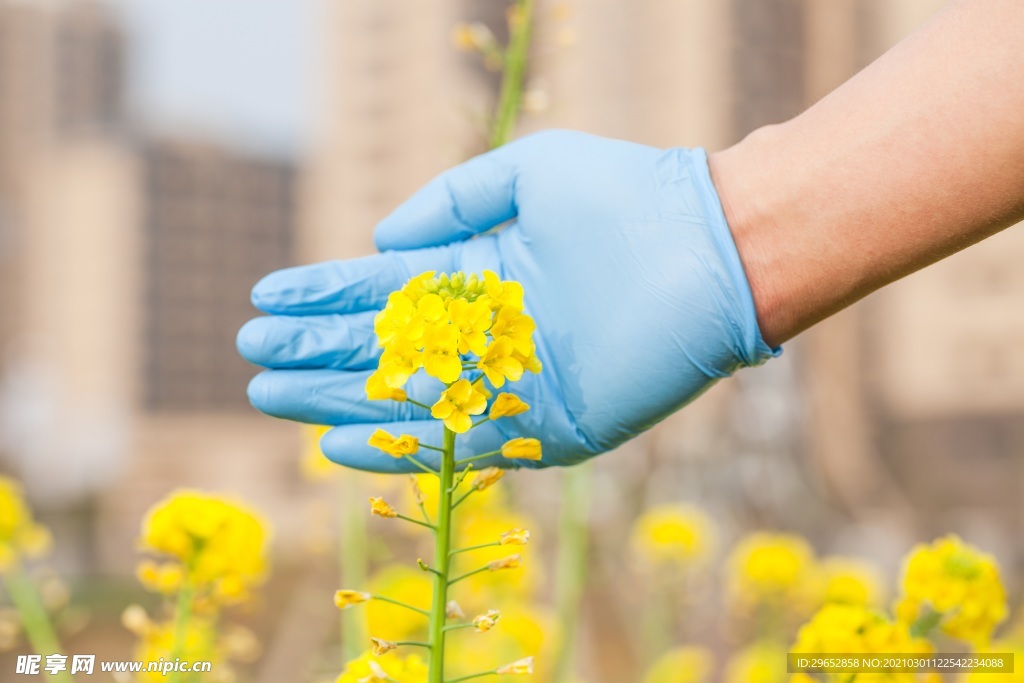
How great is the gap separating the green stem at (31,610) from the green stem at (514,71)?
2.64 ft

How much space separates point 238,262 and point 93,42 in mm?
15504

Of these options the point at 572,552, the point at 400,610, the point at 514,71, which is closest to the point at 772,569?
the point at 572,552

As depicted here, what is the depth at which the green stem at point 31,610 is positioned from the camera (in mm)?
1104

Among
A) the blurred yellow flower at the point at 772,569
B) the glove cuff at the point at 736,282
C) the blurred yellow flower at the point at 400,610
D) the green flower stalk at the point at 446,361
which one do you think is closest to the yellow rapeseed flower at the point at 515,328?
the green flower stalk at the point at 446,361

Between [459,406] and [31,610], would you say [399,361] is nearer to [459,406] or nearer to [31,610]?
[459,406]

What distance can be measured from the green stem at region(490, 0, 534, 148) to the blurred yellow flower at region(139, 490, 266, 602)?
0.58m

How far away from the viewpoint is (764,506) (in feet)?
34.0

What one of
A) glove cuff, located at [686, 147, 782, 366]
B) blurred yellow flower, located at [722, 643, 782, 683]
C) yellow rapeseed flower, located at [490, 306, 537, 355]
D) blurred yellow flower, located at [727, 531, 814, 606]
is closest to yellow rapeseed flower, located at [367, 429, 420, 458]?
yellow rapeseed flower, located at [490, 306, 537, 355]

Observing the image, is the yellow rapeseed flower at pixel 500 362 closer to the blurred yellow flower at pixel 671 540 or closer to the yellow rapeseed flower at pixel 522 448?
the yellow rapeseed flower at pixel 522 448

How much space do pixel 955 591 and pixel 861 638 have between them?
12cm

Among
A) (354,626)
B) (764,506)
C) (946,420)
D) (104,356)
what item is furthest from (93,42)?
(354,626)

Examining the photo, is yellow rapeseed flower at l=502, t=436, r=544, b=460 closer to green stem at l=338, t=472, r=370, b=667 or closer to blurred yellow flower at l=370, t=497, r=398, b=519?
blurred yellow flower at l=370, t=497, r=398, b=519

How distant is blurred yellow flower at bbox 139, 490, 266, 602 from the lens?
971 mm

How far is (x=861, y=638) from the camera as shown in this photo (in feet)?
2.99
